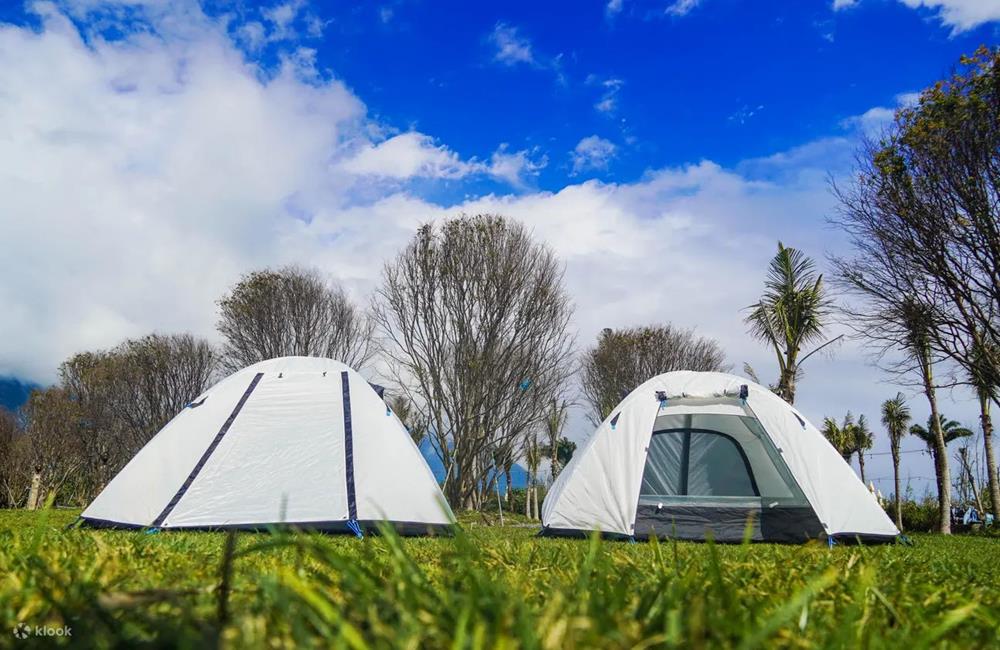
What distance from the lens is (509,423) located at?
20141 millimetres

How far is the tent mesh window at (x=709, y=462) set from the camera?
9391 mm

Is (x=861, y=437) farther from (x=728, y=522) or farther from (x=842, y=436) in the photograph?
(x=728, y=522)

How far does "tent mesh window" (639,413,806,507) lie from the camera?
30.8 feet

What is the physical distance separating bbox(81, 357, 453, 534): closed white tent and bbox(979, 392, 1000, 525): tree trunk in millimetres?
13902

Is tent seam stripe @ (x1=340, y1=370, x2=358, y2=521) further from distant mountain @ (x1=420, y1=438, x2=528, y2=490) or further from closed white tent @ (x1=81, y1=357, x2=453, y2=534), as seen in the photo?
distant mountain @ (x1=420, y1=438, x2=528, y2=490)

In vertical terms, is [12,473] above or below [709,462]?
below

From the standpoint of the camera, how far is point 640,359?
2811 centimetres

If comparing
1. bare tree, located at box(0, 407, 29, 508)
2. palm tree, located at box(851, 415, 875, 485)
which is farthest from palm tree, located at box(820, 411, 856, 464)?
bare tree, located at box(0, 407, 29, 508)

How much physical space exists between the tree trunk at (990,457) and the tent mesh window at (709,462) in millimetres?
8916

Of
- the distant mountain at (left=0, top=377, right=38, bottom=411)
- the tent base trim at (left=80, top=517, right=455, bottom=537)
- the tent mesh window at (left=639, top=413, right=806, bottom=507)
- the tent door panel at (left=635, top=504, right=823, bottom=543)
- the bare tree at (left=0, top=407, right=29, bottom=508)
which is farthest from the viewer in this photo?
the distant mountain at (left=0, top=377, right=38, bottom=411)

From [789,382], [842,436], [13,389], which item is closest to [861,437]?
[842,436]

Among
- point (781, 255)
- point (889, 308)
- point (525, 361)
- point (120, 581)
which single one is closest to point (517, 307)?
point (525, 361)

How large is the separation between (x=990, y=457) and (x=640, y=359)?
14.0 m

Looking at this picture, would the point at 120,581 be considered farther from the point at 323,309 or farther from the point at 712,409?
the point at 323,309
